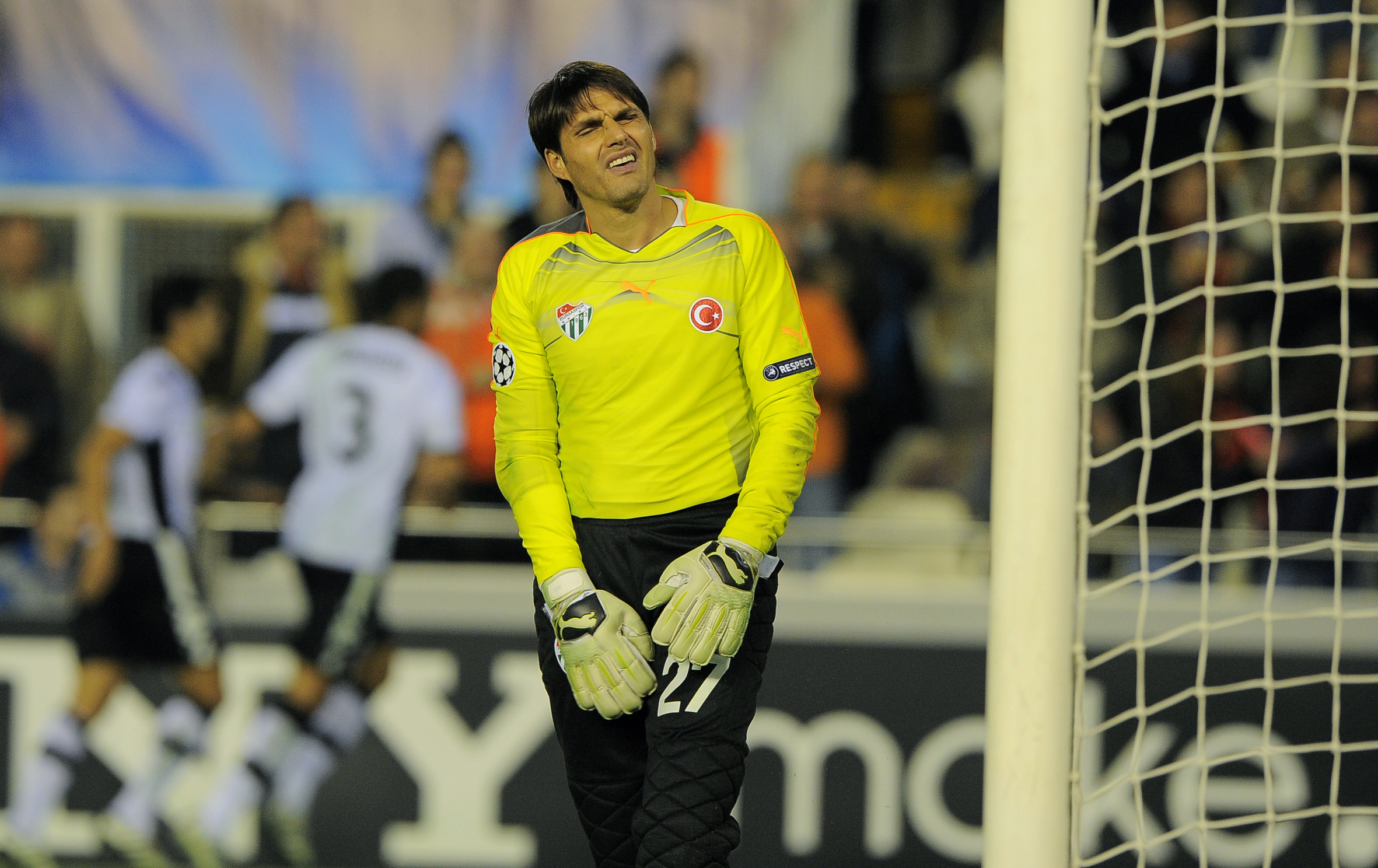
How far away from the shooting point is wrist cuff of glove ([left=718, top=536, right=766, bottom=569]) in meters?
2.29

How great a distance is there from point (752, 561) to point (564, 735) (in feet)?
1.71

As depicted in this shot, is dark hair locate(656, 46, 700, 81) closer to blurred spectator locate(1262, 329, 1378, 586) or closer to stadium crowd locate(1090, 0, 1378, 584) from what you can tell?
stadium crowd locate(1090, 0, 1378, 584)

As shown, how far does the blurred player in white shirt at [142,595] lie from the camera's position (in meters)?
4.75

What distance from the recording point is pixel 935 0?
5.59m

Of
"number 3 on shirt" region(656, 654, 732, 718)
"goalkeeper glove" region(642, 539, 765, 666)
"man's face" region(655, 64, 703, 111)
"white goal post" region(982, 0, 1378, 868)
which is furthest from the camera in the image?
"man's face" region(655, 64, 703, 111)

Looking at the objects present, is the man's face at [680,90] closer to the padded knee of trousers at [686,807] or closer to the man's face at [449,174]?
the man's face at [449,174]

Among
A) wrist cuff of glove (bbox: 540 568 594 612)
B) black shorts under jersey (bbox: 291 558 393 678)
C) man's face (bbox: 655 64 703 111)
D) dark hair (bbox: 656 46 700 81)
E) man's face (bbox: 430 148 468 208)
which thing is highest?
dark hair (bbox: 656 46 700 81)

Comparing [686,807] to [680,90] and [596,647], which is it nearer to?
[596,647]

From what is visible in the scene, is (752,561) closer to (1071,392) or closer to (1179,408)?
(1071,392)

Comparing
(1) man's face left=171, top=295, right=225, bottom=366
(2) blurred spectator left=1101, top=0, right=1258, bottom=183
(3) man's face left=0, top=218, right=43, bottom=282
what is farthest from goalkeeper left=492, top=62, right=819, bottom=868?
(3) man's face left=0, top=218, right=43, bottom=282

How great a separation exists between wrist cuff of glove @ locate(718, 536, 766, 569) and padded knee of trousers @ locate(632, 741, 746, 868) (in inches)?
13.3

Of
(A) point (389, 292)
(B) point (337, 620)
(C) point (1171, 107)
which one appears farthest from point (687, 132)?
(B) point (337, 620)

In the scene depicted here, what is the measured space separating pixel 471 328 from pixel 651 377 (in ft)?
9.38

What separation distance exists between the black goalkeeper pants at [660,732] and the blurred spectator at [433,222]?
2.84 m
